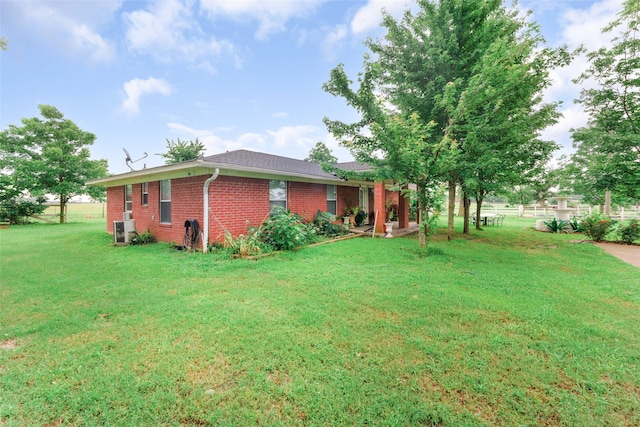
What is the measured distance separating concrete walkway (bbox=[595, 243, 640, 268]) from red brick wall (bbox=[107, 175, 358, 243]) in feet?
32.0

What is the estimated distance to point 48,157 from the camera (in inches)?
710

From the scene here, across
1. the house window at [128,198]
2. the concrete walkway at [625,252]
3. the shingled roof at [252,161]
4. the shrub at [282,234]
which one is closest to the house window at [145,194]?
the house window at [128,198]

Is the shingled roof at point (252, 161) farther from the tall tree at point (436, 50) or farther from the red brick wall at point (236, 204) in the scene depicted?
the tall tree at point (436, 50)

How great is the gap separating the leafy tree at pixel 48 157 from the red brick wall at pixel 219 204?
1349cm

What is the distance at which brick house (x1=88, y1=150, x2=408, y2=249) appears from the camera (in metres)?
7.64

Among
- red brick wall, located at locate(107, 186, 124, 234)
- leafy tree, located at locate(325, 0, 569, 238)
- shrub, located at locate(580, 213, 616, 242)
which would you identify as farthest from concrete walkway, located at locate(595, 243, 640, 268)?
red brick wall, located at locate(107, 186, 124, 234)

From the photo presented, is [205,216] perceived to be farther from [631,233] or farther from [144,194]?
[631,233]

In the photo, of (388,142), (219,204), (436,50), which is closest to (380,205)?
(388,142)

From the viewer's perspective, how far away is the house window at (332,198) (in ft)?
39.9

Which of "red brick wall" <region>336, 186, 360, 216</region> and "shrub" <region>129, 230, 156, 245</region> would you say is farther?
"red brick wall" <region>336, 186, 360, 216</region>

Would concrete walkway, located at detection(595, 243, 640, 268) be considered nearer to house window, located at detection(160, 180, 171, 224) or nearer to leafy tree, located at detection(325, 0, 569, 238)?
leafy tree, located at detection(325, 0, 569, 238)

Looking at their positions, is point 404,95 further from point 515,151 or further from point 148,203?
point 148,203

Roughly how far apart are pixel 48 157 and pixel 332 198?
20863 mm

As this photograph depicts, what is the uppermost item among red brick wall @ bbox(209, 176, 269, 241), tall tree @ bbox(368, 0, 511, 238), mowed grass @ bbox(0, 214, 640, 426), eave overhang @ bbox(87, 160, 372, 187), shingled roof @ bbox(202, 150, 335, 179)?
tall tree @ bbox(368, 0, 511, 238)
